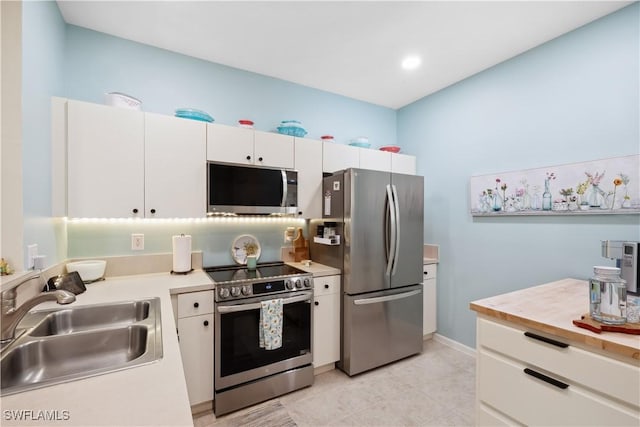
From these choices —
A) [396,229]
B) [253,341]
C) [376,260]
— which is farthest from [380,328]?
[253,341]

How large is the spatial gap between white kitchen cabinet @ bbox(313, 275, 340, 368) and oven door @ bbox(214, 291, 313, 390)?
8 cm

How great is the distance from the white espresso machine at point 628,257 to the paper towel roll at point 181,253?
104 inches

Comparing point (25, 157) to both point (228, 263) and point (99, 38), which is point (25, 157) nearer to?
point (99, 38)

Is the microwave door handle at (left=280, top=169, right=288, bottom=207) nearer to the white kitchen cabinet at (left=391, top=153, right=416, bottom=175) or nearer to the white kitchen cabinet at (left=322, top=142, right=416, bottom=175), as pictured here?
the white kitchen cabinet at (left=322, top=142, right=416, bottom=175)

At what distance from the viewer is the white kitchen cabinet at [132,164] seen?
6.15 feet

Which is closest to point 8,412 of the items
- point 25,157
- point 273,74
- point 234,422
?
point 25,157

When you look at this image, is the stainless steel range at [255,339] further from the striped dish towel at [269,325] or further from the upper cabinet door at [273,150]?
the upper cabinet door at [273,150]

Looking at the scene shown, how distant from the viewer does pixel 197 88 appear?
2537 millimetres

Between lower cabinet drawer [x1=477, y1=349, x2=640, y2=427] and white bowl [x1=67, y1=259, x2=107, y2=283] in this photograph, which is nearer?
lower cabinet drawer [x1=477, y1=349, x2=640, y2=427]

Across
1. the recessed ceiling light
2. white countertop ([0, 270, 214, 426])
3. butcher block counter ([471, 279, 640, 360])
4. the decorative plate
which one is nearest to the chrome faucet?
white countertop ([0, 270, 214, 426])

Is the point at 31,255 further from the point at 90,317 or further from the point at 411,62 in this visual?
the point at 411,62

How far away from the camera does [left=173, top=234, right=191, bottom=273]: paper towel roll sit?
2.24 meters

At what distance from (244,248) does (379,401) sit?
167cm

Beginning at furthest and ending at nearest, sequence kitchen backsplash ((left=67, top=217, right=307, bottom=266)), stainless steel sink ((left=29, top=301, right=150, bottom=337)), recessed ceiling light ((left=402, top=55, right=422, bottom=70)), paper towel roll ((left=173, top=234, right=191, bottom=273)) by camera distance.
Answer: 1. recessed ceiling light ((left=402, top=55, right=422, bottom=70))
2. paper towel roll ((left=173, top=234, right=191, bottom=273))
3. kitchen backsplash ((left=67, top=217, right=307, bottom=266))
4. stainless steel sink ((left=29, top=301, right=150, bottom=337))
